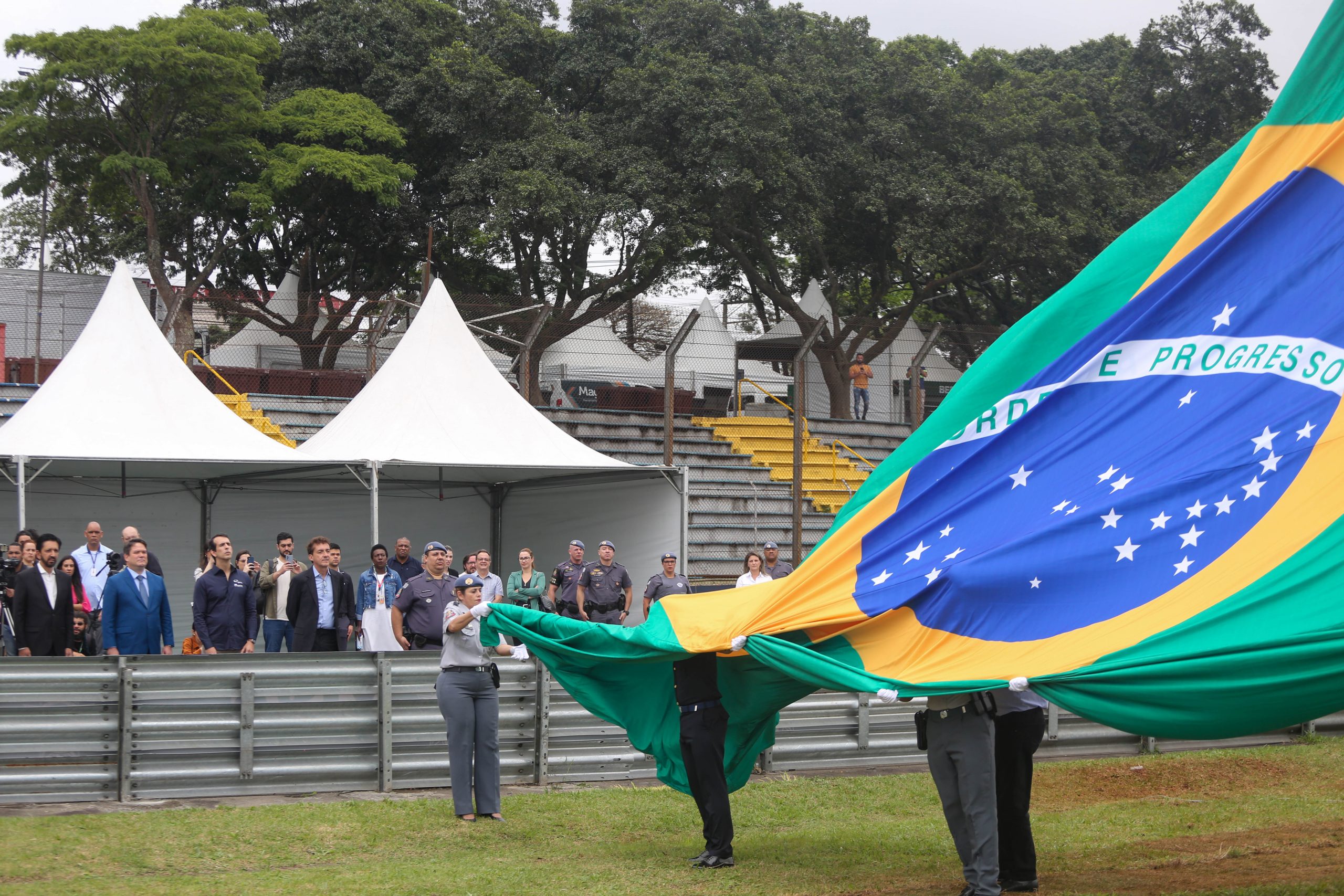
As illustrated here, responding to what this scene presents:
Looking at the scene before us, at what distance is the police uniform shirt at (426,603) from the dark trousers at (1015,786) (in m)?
5.50

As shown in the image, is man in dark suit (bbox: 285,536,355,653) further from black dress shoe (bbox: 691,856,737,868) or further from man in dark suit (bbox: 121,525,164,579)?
black dress shoe (bbox: 691,856,737,868)

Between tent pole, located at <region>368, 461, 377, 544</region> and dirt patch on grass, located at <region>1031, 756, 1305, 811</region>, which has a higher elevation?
tent pole, located at <region>368, 461, 377, 544</region>

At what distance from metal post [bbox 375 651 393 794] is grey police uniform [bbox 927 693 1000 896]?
5.21 metres

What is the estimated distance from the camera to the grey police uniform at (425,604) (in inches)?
465

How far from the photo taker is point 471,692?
1013cm

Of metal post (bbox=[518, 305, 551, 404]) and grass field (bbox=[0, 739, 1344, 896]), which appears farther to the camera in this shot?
metal post (bbox=[518, 305, 551, 404])

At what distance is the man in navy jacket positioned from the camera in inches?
495

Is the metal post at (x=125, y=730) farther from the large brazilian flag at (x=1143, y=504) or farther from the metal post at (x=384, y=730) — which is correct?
the large brazilian flag at (x=1143, y=504)

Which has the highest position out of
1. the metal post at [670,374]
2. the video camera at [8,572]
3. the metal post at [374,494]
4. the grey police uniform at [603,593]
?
the metal post at [670,374]

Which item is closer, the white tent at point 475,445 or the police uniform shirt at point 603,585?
the police uniform shirt at point 603,585

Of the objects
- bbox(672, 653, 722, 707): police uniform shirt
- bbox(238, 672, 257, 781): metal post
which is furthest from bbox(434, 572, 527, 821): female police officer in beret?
bbox(672, 653, 722, 707): police uniform shirt

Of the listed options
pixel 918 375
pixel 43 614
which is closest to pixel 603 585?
pixel 43 614

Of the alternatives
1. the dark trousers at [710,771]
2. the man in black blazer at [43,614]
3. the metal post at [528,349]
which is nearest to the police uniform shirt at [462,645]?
the dark trousers at [710,771]

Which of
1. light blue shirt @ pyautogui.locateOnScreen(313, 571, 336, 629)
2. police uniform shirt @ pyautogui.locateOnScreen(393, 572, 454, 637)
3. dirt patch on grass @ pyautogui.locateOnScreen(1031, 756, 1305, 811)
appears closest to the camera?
dirt patch on grass @ pyautogui.locateOnScreen(1031, 756, 1305, 811)
